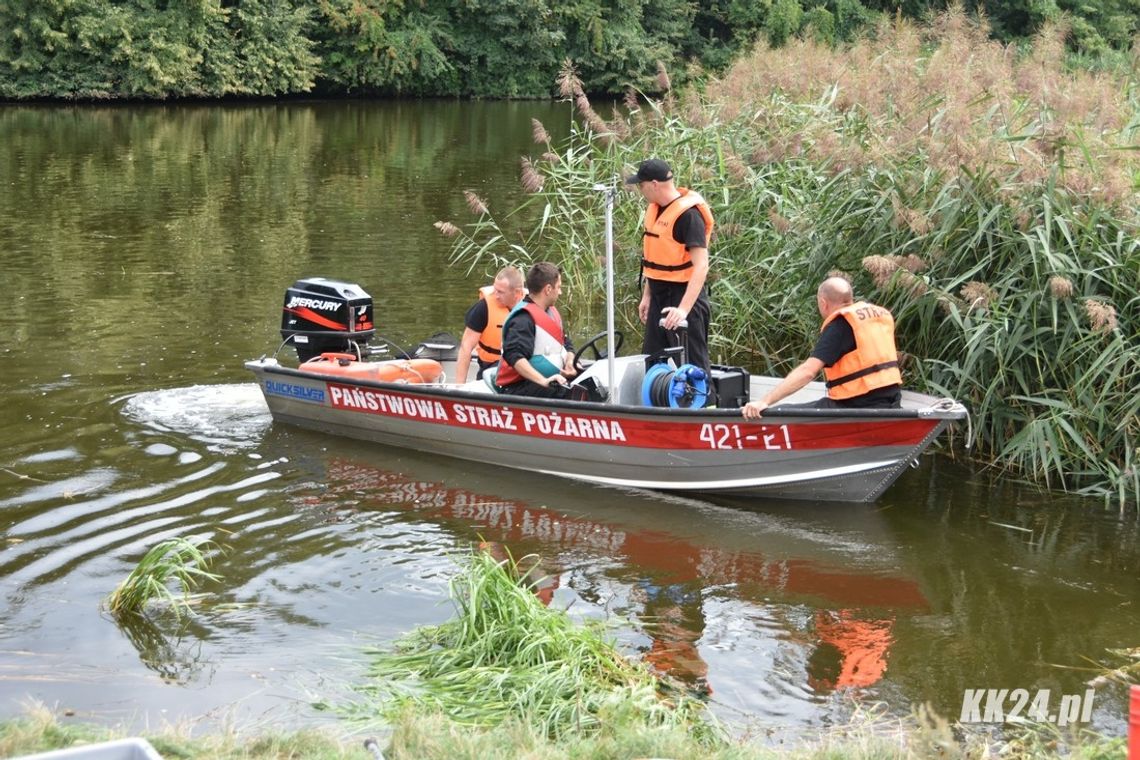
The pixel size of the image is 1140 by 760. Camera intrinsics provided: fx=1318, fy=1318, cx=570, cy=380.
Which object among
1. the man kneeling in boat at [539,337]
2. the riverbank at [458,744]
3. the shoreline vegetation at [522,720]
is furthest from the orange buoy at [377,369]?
the riverbank at [458,744]

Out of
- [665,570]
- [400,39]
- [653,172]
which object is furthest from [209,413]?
[400,39]

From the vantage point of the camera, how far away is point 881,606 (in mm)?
6844

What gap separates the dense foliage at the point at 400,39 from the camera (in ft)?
112

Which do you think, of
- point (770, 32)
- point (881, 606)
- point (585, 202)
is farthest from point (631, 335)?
point (770, 32)

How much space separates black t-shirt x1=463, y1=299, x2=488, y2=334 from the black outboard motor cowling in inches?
40.8

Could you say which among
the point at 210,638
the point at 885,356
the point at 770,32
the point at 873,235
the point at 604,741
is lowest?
the point at 210,638

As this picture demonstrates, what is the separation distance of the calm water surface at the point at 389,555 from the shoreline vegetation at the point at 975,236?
578 mm

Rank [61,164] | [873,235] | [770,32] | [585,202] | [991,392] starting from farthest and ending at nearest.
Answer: [770,32]
[61,164]
[585,202]
[873,235]
[991,392]

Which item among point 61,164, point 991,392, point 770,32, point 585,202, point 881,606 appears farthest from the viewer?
point 770,32

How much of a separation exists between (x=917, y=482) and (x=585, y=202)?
5.50 m

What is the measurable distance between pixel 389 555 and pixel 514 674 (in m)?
2.13

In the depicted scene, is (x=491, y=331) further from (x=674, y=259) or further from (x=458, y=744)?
(x=458, y=744)

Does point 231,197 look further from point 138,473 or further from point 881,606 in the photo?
point 881,606

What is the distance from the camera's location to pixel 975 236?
27.3ft
